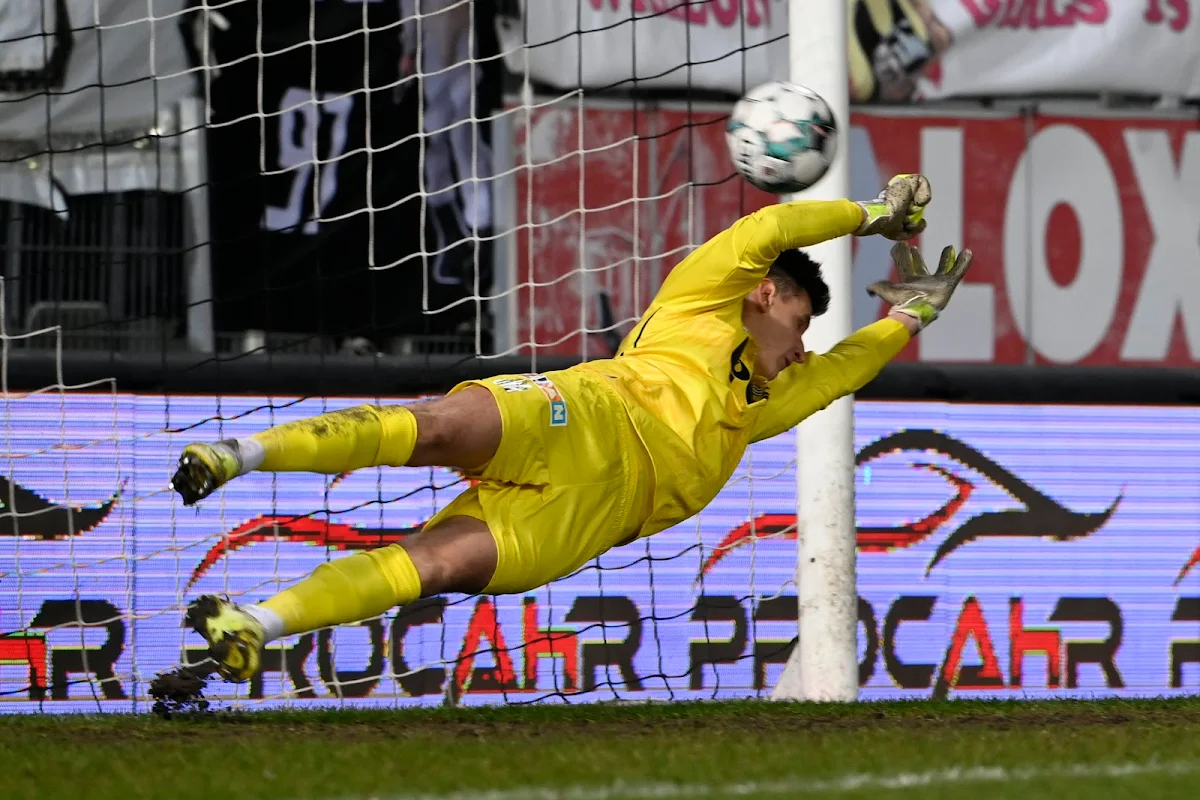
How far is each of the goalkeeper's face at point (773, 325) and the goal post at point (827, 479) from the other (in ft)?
2.58

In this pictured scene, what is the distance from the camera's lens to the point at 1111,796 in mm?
2953

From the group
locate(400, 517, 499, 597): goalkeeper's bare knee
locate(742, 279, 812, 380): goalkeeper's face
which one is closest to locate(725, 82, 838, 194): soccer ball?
locate(742, 279, 812, 380): goalkeeper's face

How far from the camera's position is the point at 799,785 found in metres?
3.04

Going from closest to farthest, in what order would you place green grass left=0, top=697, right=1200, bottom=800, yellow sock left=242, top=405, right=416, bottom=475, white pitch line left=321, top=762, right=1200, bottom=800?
1. white pitch line left=321, top=762, right=1200, bottom=800
2. green grass left=0, top=697, right=1200, bottom=800
3. yellow sock left=242, top=405, right=416, bottom=475

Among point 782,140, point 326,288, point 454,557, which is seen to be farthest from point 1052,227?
point 454,557

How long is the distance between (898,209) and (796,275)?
0.34 meters

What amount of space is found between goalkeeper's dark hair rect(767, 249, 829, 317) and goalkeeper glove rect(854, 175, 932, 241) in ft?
0.59

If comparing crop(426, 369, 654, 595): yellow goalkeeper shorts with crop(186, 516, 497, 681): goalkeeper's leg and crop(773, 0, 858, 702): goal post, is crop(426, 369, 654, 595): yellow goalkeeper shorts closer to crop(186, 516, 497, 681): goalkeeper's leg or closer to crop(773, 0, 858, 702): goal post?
crop(186, 516, 497, 681): goalkeeper's leg

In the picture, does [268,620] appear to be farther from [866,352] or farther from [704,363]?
[866,352]

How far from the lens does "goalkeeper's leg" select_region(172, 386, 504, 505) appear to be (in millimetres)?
3373

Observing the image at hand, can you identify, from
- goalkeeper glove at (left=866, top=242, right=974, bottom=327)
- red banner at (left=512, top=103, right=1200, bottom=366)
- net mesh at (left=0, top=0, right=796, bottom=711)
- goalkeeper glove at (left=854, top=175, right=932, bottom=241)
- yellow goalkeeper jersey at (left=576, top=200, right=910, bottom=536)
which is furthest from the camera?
red banner at (left=512, top=103, right=1200, bottom=366)

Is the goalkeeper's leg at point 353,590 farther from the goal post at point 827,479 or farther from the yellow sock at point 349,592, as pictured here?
the goal post at point 827,479

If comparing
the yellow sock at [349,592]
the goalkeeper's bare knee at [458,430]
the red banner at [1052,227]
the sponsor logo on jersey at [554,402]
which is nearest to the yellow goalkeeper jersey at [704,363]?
the sponsor logo on jersey at [554,402]

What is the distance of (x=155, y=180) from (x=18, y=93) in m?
0.71
